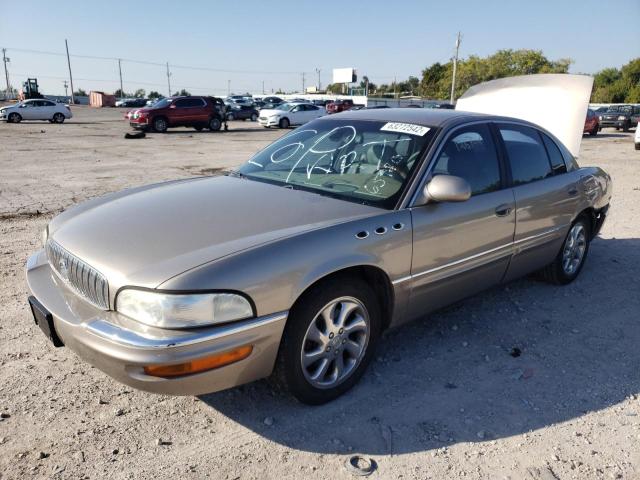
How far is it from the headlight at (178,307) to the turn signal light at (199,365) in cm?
16

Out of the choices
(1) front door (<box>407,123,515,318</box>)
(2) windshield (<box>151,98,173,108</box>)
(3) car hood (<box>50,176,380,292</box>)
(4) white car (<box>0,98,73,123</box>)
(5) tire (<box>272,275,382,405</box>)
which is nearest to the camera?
(3) car hood (<box>50,176,380,292</box>)

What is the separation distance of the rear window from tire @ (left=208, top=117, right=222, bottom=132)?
23.7 m

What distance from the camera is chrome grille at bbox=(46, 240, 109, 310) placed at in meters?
2.43

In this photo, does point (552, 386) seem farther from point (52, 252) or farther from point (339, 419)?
point (52, 252)

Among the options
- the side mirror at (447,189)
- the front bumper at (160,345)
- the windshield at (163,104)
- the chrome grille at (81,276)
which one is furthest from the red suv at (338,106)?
the front bumper at (160,345)

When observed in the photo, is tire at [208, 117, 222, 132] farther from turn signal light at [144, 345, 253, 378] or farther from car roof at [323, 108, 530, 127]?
turn signal light at [144, 345, 253, 378]

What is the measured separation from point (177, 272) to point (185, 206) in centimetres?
91

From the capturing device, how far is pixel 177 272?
2.29m

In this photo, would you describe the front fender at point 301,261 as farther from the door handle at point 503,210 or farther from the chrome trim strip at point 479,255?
the door handle at point 503,210

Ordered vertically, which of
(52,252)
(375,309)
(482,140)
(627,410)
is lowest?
(627,410)

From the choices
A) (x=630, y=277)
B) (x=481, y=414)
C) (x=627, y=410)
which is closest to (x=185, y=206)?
(x=481, y=414)

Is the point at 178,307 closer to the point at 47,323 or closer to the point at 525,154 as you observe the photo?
the point at 47,323

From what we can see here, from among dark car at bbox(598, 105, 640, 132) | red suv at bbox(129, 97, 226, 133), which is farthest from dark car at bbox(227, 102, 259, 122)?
dark car at bbox(598, 105, 640, 132)

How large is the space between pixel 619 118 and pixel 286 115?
773 inches
